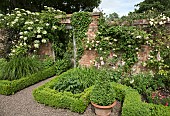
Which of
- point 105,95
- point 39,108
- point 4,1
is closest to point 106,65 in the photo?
point 105,95

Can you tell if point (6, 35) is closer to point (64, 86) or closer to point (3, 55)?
point (3, 55)

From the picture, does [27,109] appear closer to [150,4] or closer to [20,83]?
[20,83]

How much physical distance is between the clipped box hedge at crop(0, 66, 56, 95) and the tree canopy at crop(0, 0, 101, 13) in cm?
908

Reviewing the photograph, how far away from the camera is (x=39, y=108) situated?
13.9 ft

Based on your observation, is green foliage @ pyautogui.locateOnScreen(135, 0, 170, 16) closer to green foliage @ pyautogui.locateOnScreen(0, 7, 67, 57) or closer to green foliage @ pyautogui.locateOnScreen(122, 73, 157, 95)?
green foliage @ pyautogui.locateOnScreen(0, 7, 67, 57)

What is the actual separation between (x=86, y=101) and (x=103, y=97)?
592 mm

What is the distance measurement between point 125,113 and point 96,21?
3468 millimetres

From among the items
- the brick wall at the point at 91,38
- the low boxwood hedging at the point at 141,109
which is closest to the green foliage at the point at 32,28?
the brick wall at the point at 91,38

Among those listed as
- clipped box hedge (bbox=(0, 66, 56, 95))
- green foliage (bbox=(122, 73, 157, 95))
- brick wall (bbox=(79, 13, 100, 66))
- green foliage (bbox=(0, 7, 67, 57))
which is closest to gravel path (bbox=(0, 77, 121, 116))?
clipped box hedge (bbox=(0, 66, 56, 95))

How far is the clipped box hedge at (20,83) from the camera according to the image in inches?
196

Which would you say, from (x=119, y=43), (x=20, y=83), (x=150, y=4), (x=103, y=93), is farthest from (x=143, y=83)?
(x=150, y=4)

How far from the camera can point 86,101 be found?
13.5ft

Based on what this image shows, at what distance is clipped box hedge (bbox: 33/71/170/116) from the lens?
3367mm

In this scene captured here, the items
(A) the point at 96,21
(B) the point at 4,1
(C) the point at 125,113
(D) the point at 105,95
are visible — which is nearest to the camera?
(C) the point at 125,113
